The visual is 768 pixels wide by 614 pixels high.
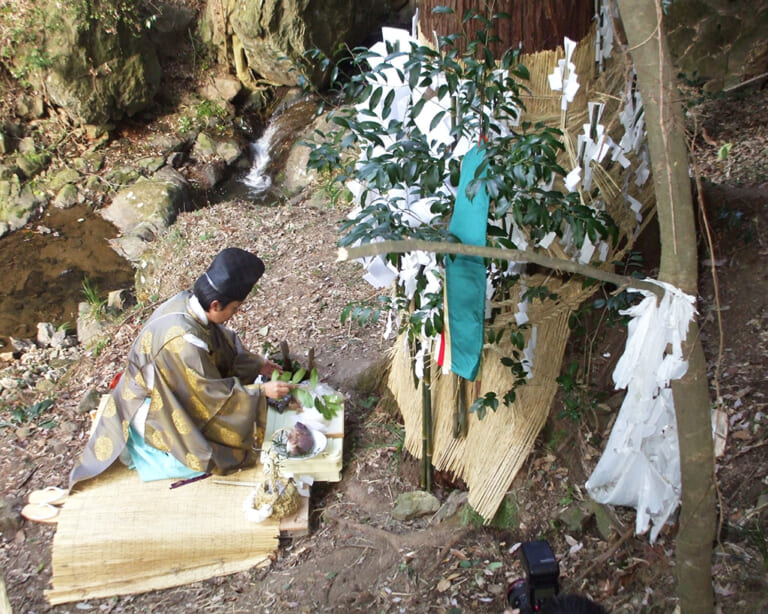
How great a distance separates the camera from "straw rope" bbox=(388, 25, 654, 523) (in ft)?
8.75

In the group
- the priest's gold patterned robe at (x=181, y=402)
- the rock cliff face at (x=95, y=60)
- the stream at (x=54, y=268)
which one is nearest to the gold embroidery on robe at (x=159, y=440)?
the priest's gold patterned robe at (x=181, y=402)

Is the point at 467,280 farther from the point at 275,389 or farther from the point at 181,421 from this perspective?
the point at 181,421

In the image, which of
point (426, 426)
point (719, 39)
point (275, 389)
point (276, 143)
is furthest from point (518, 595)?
point (276, 143)

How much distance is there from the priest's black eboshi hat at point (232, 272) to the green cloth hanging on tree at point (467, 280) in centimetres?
131

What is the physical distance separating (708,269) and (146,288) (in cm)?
566

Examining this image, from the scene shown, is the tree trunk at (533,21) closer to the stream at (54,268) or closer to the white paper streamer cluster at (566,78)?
the white paper streamer cluster at (566,78)

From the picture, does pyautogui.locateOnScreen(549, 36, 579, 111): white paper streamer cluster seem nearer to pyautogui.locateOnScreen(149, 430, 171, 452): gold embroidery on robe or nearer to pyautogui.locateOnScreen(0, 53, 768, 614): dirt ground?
pyautogui.locateOnScreen(0, 53, 768, 614): dirt ground

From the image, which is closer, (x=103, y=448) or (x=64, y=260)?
(x=103, y=448)

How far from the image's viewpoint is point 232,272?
3.38 m

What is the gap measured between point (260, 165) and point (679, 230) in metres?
9.50

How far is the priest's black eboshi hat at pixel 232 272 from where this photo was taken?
3379 millimetres

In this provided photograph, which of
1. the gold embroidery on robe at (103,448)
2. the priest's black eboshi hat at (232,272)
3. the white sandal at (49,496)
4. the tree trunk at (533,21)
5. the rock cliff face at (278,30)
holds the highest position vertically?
the rock cliff face at (278,30)

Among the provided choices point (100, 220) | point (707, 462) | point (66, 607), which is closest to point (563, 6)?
point (707, 462)

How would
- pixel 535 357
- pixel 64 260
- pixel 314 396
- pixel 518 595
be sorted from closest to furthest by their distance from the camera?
pixel 518 595, pixel 535 357, pixel 314 396, pixel 64 260
